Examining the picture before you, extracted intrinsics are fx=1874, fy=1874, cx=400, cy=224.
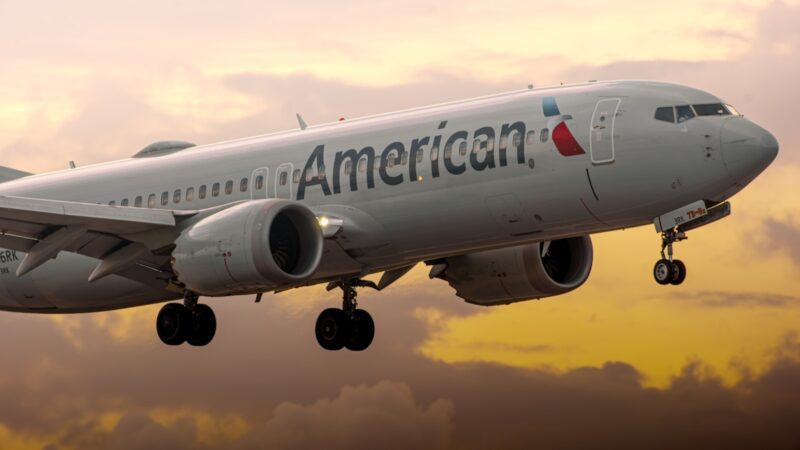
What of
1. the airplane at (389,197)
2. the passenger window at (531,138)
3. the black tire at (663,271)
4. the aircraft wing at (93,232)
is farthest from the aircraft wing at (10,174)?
the black tire at (663,271)

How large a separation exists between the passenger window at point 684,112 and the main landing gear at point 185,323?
41.2ft

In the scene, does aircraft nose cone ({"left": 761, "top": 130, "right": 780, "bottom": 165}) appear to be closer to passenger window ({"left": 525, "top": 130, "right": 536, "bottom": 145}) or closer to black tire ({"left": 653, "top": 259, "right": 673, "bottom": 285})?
black tire ({"left": 653, "top": 259, "right": 673, "bottom": 285})

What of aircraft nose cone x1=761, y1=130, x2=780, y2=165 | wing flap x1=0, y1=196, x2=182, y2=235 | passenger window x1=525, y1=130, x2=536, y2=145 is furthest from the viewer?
wing flap x1=0, y1=196, x2=182, y2=235

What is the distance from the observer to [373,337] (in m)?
46.3

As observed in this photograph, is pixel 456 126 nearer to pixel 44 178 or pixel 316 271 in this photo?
pixel 316 271

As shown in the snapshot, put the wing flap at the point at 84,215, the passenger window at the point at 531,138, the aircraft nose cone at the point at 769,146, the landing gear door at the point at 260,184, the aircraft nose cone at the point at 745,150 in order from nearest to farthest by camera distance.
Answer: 1. the aircraft nose cone at the point at 745,150
2. the aircraft nose cone at the point at 769,146
3. the passenger window at the point at 531,138
4. the wing flap at the point at 84,215
5. the landing gear door at the point at 260,184

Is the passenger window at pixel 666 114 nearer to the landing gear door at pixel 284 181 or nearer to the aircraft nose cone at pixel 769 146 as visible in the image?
the aircraft nose cone at pixel 769 146

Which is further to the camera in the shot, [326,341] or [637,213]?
[326,341]

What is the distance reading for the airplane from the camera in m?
38.5

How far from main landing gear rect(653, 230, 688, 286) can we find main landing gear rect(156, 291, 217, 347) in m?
11.4

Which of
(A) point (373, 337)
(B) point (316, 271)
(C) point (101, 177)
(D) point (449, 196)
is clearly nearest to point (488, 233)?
(D) point (449, 196)

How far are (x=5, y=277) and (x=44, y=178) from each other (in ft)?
9.55

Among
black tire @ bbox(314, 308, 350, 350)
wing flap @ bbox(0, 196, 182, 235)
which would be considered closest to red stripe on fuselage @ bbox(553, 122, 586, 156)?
wing flap @ bbox(0, 196, 182, 235)

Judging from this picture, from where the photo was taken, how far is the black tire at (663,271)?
38781mm
